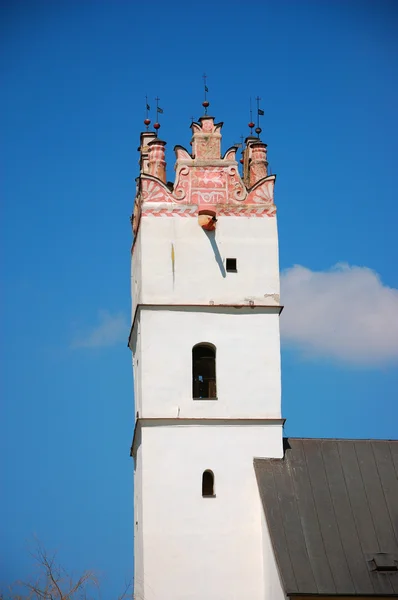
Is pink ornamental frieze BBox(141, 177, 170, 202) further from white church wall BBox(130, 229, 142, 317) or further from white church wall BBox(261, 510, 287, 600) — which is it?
white church wall BBox(261, 510, 287, 600)

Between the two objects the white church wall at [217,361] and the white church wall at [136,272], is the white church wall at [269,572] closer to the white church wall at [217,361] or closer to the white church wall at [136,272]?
the white church wall at [217,361]

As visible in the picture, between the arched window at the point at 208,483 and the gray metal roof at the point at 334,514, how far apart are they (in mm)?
1292

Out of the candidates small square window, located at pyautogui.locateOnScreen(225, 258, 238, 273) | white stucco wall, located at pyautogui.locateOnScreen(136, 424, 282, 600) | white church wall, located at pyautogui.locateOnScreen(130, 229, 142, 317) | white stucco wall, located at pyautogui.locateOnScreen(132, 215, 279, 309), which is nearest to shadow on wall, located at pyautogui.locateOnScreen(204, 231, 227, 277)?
white stucco wall, located at pyautogui.locateOnScreen(132, 215, 279, 309)

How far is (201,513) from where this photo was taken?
43406 millimetres

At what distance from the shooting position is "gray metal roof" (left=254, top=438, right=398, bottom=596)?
41.5 meters

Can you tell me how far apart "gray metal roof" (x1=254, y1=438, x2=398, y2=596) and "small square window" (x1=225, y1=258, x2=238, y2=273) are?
5086mm

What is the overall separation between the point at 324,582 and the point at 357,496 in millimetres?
3389

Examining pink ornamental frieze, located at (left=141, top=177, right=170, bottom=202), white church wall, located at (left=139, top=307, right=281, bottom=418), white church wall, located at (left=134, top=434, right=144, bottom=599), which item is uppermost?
pink ornamental frieze, located at (left=141, top=177, right=170, bottom=202)

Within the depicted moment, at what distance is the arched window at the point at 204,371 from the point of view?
44994mm

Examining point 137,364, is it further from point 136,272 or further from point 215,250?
point 215,250

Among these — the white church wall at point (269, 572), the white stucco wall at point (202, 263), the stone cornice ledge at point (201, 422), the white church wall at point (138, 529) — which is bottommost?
the white church wall at point (269, 572)

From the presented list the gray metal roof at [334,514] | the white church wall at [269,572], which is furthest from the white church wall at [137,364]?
the white church wall at [269,572]

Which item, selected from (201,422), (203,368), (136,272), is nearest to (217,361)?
(203,368)

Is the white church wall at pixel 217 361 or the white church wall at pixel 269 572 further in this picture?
the white church wall at pixel 217 361
